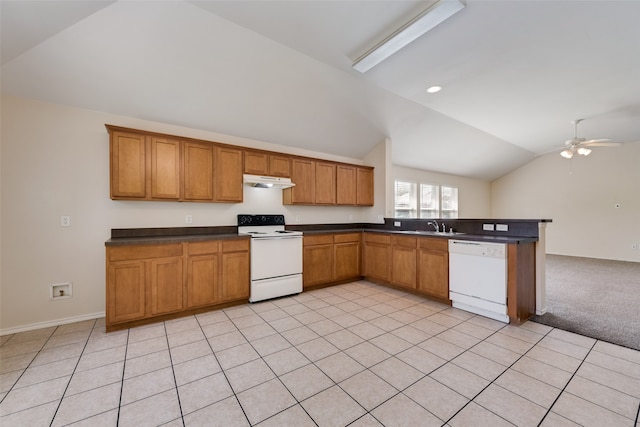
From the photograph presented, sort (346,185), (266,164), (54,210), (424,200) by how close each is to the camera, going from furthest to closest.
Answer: (424,200) < (346,185) < (266,164) < (54,210)

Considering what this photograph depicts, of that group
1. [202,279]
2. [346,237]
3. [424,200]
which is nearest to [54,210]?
[202,279]

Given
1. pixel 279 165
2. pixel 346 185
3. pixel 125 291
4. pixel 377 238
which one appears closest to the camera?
pixel 125 291

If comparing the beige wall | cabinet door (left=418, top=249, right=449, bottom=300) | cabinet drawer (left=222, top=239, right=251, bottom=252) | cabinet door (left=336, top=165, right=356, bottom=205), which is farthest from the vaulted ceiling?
the beige wall

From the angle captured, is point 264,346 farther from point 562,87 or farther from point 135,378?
point 562,87

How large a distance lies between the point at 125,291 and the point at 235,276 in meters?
1.19

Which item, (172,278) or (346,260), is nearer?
(172,278)

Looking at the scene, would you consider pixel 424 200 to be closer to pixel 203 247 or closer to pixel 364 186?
pixel 364 186

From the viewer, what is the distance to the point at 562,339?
8.24 feet

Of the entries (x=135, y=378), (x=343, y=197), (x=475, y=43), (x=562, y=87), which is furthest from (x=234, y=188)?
(x=562, y=87)

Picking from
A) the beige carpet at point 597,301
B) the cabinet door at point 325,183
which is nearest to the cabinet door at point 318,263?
the cabinet door at point 325,183

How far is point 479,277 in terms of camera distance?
309cm

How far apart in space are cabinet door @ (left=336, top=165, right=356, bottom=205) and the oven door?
136 cm

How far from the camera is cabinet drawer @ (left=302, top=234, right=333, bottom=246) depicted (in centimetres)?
412

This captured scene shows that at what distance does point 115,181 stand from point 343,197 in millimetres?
3453
